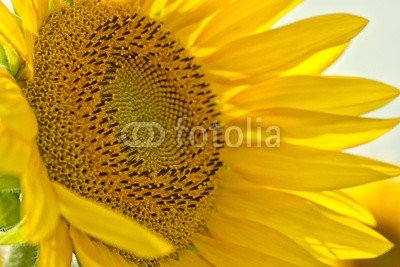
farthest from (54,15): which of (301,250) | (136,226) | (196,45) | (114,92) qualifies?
(301,250)

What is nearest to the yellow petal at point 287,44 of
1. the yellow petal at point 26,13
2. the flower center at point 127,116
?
the flower center at point 127,116

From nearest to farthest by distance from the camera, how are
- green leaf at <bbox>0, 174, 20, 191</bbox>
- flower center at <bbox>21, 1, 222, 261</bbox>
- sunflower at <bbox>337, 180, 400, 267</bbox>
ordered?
1. green leaf at <bbox>0, 174, 20, 191</bbox>
2. flower center at <bbox>21, 1, 222, 261</bbox>
3. sunflower at <bbox>337, 180, 400, 267</bbox>

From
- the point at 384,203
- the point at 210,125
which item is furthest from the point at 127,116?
the point at 384,203

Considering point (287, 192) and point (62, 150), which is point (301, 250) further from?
point (62, 150)

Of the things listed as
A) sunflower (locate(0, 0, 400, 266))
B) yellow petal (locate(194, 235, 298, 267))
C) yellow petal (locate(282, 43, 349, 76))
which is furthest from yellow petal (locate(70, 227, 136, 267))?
yellow petal (locate(282, 43, 349, 76))

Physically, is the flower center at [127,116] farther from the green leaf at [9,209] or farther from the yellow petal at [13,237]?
the yellow petal at [13,237]

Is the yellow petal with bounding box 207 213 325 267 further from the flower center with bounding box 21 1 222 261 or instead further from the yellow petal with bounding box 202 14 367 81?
the yellow petal with bounding box 202 14 367 81

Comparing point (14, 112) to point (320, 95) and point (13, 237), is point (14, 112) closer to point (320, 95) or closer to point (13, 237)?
point (13, 237)
